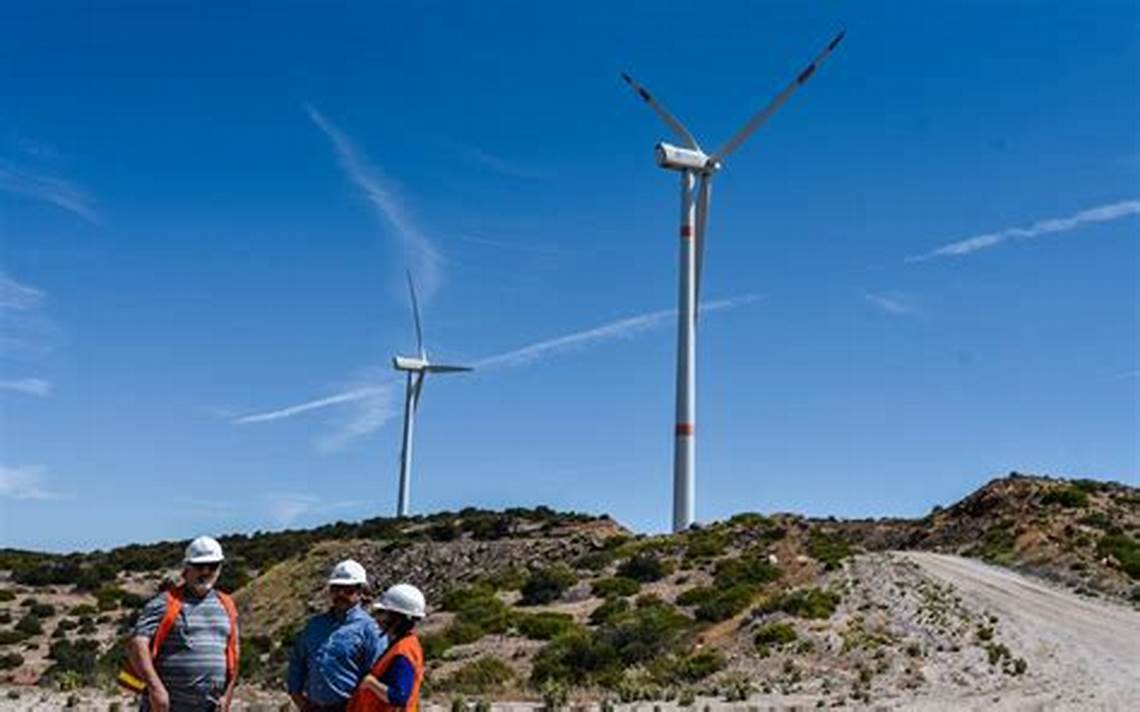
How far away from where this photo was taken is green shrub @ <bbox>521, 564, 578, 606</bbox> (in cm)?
4197

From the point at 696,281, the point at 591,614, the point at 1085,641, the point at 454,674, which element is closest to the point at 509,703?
the point at 454,674

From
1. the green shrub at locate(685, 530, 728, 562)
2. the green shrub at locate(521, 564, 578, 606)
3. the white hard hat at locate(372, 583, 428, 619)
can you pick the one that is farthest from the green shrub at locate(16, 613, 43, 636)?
the white hard hat at locate(372, 583, 428, 619)

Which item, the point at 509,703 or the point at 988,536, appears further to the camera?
the point at 988,536

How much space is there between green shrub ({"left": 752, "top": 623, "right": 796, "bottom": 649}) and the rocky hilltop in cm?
5

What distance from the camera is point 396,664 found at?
23.3 ft

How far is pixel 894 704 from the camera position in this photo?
2261cm

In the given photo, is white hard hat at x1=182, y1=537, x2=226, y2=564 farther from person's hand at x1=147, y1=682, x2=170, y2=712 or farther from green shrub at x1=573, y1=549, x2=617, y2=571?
green shrub at x1=573, y1=549, x2=617, y2=571

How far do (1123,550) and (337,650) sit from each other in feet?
166

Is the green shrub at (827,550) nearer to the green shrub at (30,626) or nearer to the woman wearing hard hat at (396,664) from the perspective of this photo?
the green shrub at (30,626)

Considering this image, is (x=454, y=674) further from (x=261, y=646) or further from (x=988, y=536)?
(x=988, y=536)

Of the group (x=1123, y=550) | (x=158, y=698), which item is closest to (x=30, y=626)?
(x=158, y=698)

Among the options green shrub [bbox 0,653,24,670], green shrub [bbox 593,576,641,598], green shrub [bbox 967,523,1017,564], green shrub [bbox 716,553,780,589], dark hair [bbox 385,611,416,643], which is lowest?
green shrub [bbox 0,653,24,670]

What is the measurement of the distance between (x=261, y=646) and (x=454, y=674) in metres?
12.7

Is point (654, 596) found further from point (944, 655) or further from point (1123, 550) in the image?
point (1123, 550)
